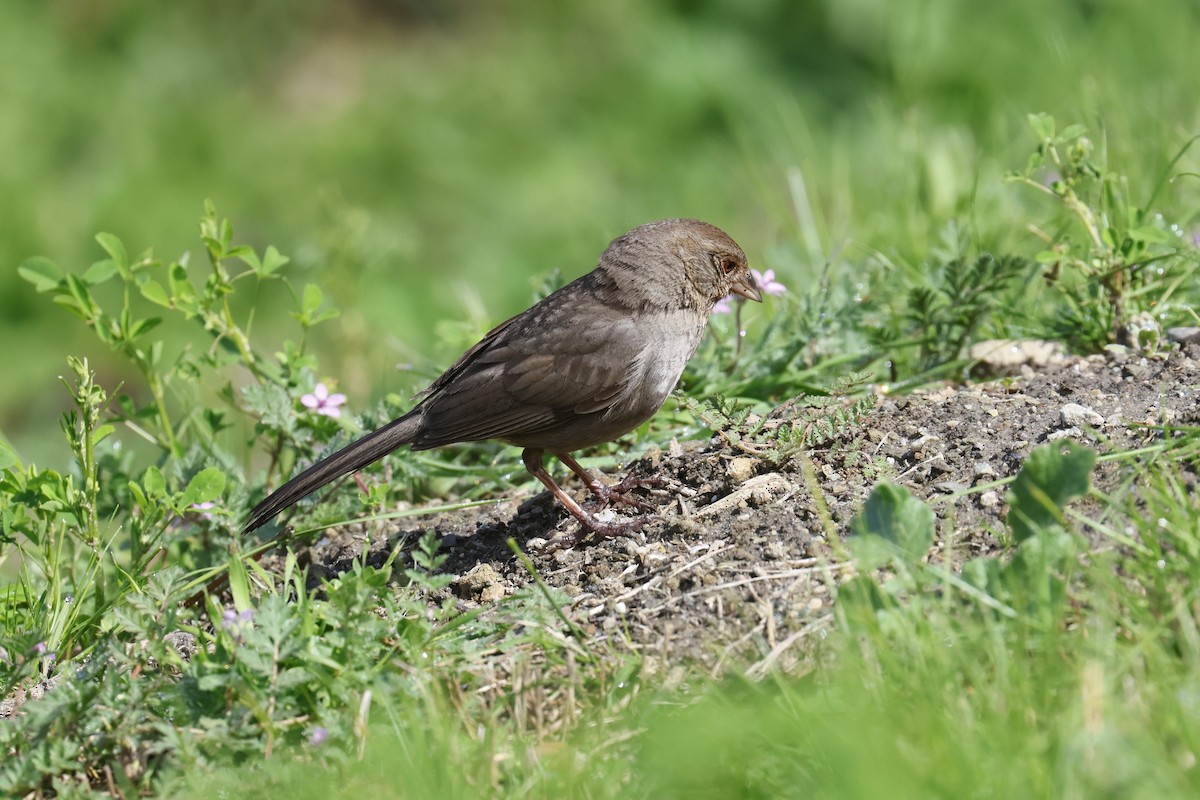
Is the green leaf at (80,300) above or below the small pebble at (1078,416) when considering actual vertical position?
above

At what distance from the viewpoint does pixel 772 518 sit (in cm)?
388

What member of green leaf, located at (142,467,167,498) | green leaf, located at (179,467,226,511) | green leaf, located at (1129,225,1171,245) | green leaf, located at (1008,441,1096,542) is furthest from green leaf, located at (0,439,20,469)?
green leaf, located at (1129,225,1171,245)

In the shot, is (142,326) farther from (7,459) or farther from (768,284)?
(768,284)

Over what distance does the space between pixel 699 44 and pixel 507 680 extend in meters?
7.97

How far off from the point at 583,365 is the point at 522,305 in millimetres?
4117

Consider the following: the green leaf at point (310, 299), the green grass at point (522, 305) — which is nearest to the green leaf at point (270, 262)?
the green grass at point (522, 305)

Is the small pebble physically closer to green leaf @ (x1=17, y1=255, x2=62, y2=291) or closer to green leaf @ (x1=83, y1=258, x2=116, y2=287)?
green leaf @ (x1=83, y1=258, x2=116, y2=287)

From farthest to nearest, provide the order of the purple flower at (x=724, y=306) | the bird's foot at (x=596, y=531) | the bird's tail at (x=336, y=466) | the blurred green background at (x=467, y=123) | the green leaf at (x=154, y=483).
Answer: the blurred green background at (x=467, y=123), the purple flower at (x=724, y=306), the bird's tail at (x=336, y=466), the bird's foot at (x=596, y=531), the green leaf at (x=154, y=483)

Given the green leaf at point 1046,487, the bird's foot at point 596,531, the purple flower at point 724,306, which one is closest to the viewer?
the green leaf at point 1046,487

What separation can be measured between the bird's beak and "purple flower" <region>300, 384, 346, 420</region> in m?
1.58

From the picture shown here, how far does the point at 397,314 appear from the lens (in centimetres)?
880

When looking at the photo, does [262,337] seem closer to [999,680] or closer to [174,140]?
[174,140]

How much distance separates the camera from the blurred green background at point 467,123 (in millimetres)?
7863

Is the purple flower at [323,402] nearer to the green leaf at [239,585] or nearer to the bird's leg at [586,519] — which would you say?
the bird's leg at [586,519]
